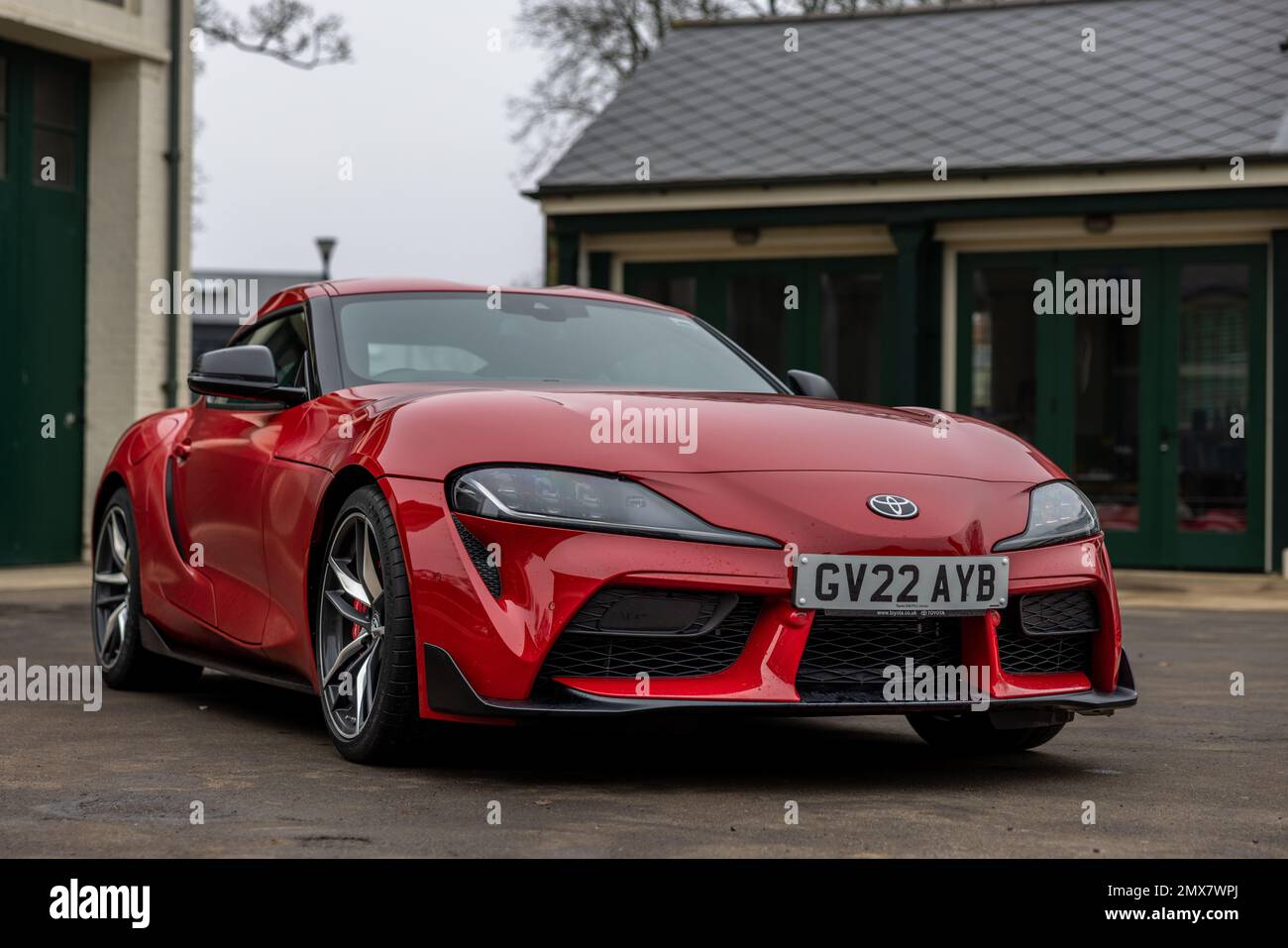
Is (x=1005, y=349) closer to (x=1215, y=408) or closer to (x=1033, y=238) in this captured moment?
(x=1033, y=238)

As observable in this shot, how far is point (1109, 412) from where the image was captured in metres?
16.2

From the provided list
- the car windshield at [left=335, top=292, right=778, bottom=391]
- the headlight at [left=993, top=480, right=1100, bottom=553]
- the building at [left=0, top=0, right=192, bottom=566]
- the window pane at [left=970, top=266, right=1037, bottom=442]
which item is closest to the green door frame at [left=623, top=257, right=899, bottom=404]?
the window pane at [left=970, top=266, right=1037, bottom=442]

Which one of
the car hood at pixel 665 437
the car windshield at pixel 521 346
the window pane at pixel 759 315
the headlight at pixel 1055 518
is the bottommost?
the headlight at pixel 1055 518

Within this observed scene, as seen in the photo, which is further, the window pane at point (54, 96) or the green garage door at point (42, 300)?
the window pane at point (54, 96)

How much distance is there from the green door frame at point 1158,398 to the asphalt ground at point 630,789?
937 centimetres

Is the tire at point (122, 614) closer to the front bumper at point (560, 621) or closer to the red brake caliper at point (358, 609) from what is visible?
the red brake caliper at point (358, 609)

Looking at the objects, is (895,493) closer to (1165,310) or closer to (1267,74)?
(1165,310)

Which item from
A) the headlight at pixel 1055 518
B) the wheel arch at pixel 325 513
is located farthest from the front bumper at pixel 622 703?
the wheel arch at pixel 325 513

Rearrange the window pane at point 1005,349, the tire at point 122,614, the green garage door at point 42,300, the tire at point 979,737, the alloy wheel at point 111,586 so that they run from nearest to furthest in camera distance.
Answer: the tire at point 979,737 < the tire at point 122,614 < the alloy wheel at point 111,586 < the green garage door at point 42,300 < the window pane at point 1005,349

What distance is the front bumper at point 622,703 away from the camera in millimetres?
4367

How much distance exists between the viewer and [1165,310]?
52.3ft

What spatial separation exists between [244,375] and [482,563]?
1.48 m

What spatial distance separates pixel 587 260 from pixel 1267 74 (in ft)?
20.5

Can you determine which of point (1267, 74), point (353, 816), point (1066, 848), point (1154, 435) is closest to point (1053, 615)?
point (1066, 848)
